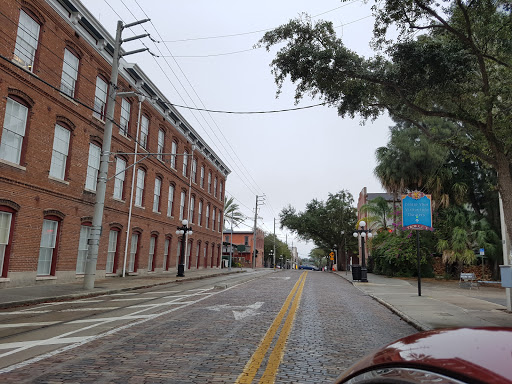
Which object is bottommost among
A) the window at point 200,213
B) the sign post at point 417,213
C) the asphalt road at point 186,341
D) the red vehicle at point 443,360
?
the asphalt road at point 186,341

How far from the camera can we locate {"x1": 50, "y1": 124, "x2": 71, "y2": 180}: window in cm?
1702

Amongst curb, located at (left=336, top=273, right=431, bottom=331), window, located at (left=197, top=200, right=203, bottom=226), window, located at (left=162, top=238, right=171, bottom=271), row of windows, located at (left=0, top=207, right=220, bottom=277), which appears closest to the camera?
curb, located at (left=336, top=273, right=431, bottom=331)

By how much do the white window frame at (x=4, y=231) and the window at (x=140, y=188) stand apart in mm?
10453

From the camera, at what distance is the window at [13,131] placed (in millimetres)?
14336

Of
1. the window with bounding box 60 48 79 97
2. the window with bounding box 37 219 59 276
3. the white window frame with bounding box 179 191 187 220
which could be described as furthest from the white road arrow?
the white window frame with bounding box 179 191 187 220

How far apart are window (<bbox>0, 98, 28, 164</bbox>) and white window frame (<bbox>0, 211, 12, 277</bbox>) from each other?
2.09 meters

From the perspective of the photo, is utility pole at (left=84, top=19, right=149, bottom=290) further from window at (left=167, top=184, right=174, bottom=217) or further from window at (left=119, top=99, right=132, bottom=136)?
window at (left=167, top=184, right=174, bottom=217)

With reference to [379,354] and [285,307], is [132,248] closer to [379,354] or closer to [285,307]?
[285,307]

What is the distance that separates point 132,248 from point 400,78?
19.5 meters

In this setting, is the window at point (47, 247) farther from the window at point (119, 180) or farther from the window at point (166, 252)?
the window at point (166, 252)

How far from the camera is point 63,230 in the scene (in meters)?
17.3

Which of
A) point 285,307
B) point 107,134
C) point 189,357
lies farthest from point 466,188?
point 189,357

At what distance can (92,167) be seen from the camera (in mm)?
19797

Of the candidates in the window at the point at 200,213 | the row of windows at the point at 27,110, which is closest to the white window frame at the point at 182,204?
the window at the point at 200,213
